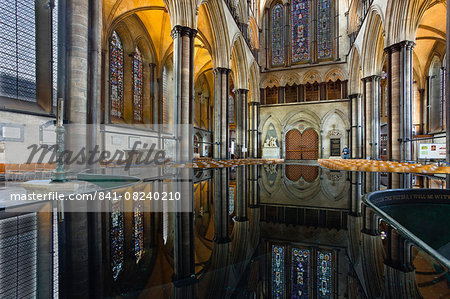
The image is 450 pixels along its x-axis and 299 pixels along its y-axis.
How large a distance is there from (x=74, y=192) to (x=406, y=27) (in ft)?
46.3

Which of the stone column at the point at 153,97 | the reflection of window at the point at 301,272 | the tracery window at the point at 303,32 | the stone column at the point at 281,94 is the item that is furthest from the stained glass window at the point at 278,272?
the tracery window at the point at 303,32

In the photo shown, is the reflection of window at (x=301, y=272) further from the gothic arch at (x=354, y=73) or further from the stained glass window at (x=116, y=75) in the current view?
the gothic arch at (x=354, y=73)

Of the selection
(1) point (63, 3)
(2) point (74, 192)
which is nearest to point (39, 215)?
(2) point (74, 192)

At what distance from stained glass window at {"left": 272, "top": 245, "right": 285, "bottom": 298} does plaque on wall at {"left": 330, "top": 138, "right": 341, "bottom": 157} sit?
22283mm

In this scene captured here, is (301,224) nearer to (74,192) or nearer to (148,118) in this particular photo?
(74,192)

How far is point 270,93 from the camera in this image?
2325cm

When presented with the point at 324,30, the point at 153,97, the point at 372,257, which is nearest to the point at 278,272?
the point at 372,257

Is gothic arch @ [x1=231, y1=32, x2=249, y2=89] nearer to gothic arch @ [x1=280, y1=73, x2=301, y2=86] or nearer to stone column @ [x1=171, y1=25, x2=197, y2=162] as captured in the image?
gothic arch @ [x1=280, y1=73, x2=301, y2=86]

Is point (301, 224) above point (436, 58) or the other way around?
the other way around

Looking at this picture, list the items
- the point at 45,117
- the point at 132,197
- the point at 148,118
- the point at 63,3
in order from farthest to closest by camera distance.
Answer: the point at 148,118 < the point at 45,117 < the point at 63,3 < the point at 132,197

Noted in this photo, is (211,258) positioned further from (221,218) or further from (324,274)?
(221,218)

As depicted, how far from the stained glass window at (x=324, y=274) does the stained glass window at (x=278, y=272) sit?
13 cm

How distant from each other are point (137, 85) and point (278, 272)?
17277 mm

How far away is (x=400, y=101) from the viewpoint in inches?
409
